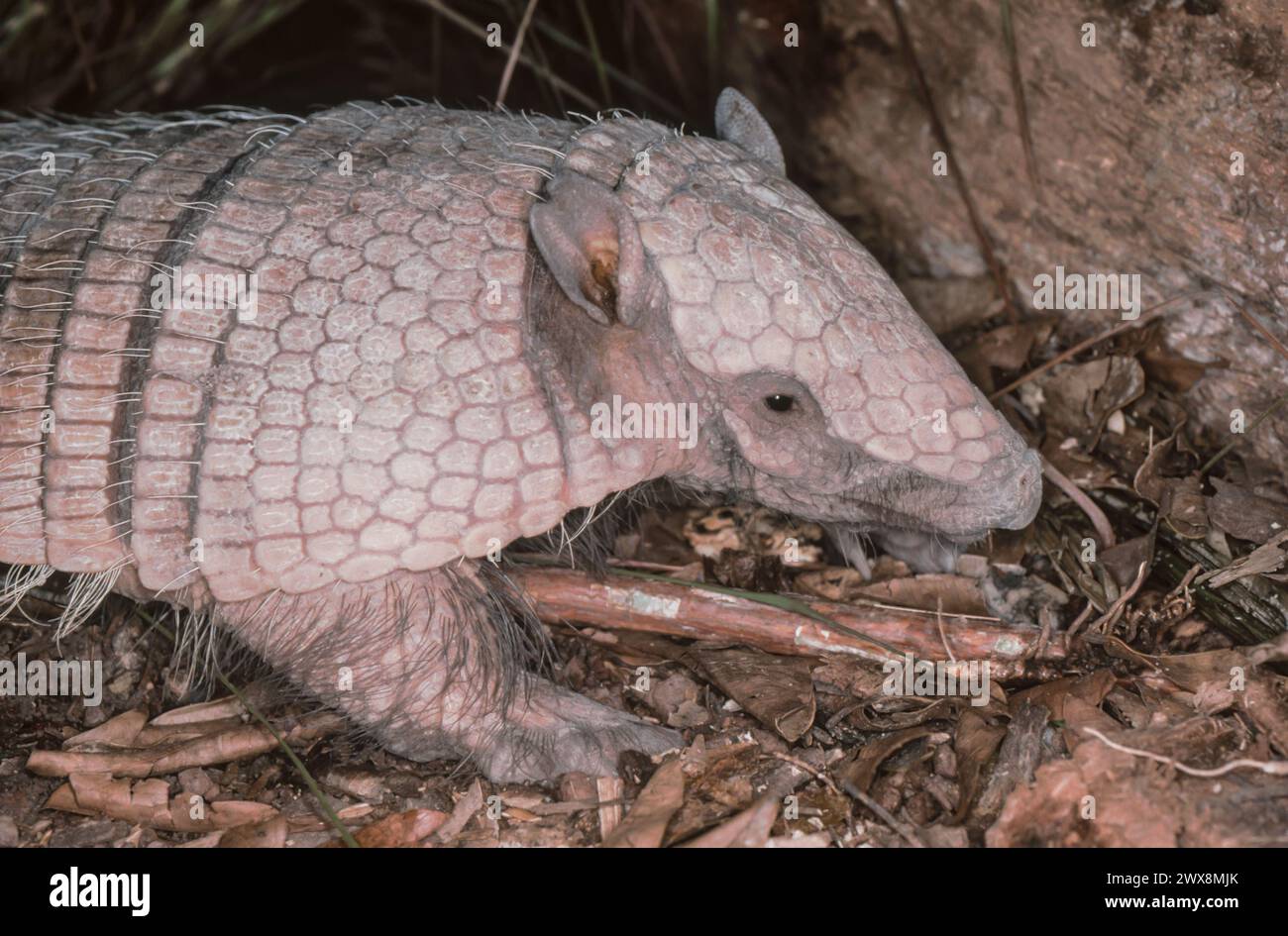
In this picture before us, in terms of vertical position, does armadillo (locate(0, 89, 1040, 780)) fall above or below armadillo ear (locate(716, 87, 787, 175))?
below

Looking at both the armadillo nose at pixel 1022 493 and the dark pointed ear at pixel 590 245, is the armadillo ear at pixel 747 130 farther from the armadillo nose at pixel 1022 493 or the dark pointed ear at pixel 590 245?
the armadillo nose at pixel 1022 493

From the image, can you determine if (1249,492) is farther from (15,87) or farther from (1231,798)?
(15,87)

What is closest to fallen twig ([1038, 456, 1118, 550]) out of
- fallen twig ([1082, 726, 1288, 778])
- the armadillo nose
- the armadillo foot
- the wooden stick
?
the wooden stick

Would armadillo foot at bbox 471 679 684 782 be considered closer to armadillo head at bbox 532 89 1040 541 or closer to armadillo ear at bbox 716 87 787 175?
armadillo head at bbox 532 89 1040 541

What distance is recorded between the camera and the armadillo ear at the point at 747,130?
463cm

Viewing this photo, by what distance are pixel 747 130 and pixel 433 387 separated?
166 centimetres

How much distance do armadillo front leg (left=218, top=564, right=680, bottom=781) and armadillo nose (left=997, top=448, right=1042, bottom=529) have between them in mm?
1355

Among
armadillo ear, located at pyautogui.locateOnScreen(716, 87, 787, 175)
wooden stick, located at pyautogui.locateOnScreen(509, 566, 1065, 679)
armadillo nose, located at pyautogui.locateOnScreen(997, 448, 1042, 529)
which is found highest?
armadillo ear, located at pyautogui.locateOnScreen(716, 87, 787, 175)

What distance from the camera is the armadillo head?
3822mm

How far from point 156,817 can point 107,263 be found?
1842mm

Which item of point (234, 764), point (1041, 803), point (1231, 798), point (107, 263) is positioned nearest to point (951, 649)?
point (1041, 803)

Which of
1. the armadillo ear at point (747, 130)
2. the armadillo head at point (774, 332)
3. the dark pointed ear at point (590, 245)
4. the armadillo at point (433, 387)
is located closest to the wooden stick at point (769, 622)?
the armadillo at point (433, 387)

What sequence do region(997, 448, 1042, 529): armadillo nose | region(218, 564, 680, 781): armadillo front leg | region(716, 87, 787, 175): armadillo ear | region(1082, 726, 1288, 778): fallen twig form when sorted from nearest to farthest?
region(1082, 726, 1288, 778): fallen twig < region(997, 448, 1042, 529): armadillo nose < region(218, 564, 680, 781): armadillo front leg < region(716, 87, 787, 175): armadillo ear

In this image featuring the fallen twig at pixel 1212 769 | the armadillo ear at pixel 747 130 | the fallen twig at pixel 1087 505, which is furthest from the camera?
the fallen twig at pixel 1087 505
